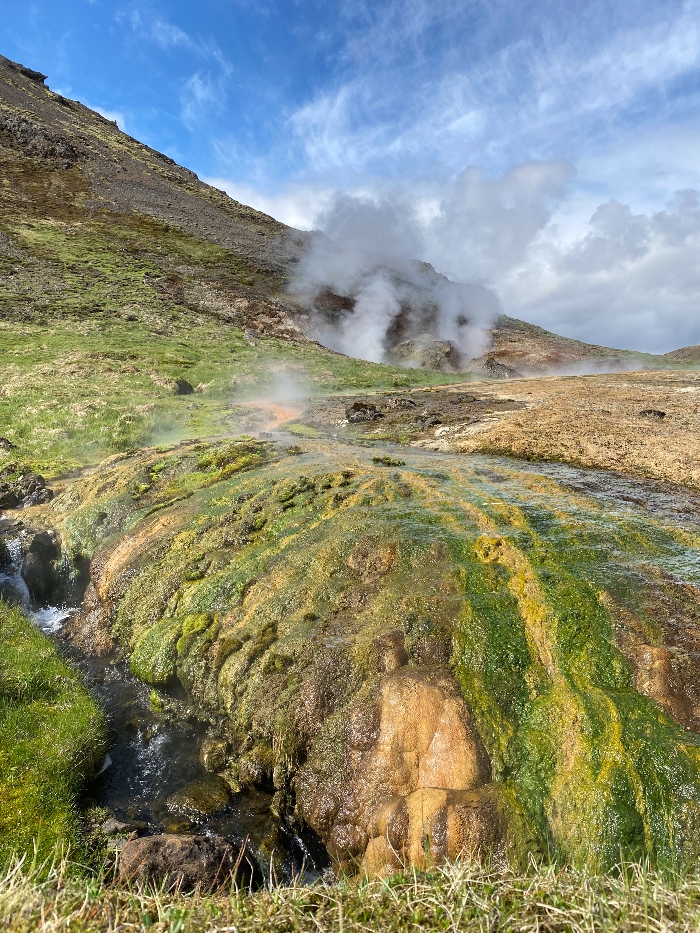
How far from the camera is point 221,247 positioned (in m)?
66.1

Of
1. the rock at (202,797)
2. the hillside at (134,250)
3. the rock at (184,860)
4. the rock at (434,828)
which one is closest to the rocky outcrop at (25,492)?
the rock at (202,797)

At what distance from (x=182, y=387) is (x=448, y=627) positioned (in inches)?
Answer: 1084

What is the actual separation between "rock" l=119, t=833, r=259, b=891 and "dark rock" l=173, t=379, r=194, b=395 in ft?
89.9

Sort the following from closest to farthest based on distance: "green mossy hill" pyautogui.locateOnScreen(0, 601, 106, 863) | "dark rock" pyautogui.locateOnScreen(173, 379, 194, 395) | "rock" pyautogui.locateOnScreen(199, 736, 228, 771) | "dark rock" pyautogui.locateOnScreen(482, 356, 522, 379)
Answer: "green mossy hill" pyautogui.locateOnScreen(0, 601, 106, 863)
"rock" pyautogui.locateOnScreen(199, 736, 228, 771)
"dark rock" pyautogui.locateOnScreen(173, 379, 194, 395)
"dark rock" pyautogui.locateOnScreen(482, 356, 522, 379)

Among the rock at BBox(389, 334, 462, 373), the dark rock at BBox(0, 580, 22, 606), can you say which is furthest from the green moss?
the rock at BBox(389, 334, 462, 373)

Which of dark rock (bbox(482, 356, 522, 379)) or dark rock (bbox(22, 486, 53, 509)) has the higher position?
dark rock (bbox(482, 356, 522, 379))

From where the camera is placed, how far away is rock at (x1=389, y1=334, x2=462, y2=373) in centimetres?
4962

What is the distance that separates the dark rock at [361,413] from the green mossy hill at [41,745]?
15.4m

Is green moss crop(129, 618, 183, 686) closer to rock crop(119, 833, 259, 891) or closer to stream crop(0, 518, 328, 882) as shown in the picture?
stream crop(0, 518, 328, 882)

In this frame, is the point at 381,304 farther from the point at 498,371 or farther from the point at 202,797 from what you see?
the point at 202,797

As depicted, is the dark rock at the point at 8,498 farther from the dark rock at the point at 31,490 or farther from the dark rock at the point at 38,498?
the dark rock at the point at 38,498

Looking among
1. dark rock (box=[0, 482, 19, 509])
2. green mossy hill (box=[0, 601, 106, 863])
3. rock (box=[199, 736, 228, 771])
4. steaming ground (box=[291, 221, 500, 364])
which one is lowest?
rock (box=[199, 736, 228, 771])

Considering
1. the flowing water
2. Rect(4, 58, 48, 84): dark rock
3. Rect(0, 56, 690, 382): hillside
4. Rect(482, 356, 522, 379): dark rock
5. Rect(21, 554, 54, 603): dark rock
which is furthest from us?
A: Rect(4, 58, 48, 84): dark rock

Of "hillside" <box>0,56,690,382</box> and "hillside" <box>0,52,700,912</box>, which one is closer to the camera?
"hillside" <box>0,52,700,912</box>
